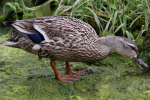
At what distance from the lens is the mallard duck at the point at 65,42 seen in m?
3.54

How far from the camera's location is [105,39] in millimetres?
3902

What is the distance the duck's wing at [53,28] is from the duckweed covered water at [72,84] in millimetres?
767

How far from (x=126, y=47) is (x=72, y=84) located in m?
1.16

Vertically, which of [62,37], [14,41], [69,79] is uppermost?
[62,37]

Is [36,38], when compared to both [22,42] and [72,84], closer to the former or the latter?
[22,42]

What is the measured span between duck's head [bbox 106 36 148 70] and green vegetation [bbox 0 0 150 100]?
0.30 metres

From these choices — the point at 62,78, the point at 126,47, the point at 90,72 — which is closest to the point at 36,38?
the point at 62,78

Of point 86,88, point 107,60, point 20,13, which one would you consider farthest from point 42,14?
point 86,88

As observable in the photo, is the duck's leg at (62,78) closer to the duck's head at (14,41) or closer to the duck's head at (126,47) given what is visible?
the duck's head at (14,41)

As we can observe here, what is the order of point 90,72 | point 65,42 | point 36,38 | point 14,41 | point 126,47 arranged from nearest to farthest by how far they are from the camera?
point 65,42, point 36,38, point 126,47, point 14,41, point 90,72

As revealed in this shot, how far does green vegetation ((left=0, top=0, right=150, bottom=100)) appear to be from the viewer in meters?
3.29

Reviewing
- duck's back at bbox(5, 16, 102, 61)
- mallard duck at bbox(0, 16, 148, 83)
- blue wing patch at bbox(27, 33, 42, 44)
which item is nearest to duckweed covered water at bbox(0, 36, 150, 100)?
mallard duck at bbox(0, 16, 148, 83)

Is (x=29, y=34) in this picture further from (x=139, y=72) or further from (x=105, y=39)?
(x=139, y=72)

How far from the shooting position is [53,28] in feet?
12.0
